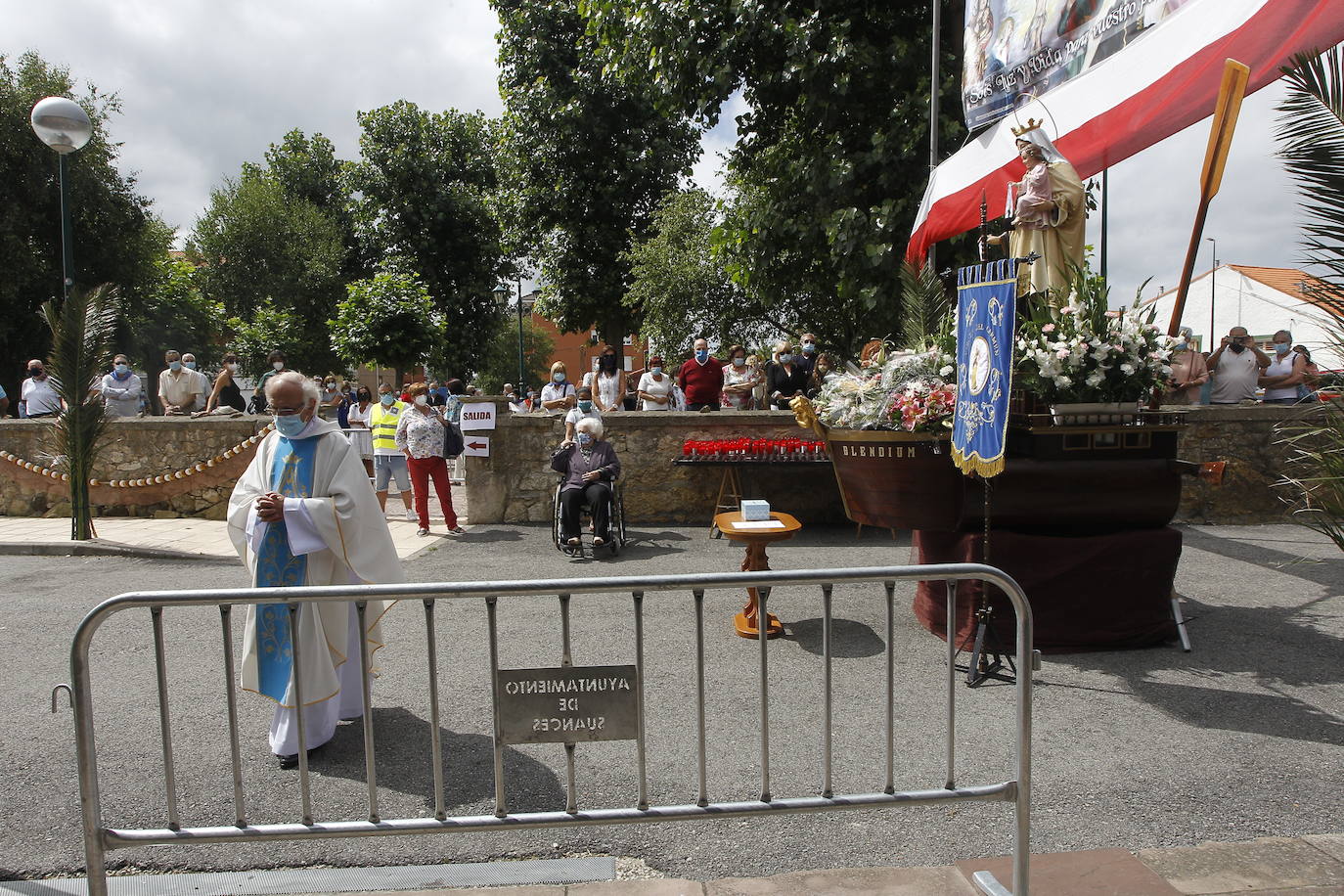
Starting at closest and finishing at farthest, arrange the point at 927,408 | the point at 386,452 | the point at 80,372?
the point at 927,408, the point at 80,372, the point at 386,452

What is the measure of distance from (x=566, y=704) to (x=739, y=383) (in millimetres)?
9985

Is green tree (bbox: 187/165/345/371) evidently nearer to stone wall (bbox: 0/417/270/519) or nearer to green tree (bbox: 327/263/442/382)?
green tree (bbox: 327/263/442/382)

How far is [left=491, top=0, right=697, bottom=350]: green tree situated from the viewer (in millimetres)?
22984

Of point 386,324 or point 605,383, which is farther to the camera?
point 386,324

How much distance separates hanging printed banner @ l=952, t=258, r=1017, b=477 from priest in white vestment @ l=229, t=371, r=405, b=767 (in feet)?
10.2

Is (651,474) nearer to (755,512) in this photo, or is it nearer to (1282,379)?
(755,512)

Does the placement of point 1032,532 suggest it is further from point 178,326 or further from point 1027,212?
point 178,326

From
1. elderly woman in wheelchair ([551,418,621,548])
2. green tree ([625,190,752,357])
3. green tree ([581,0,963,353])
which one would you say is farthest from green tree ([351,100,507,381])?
elderly woman in wheelchair ([551,418,621,548])

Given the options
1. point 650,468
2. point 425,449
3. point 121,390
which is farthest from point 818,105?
point 121,390

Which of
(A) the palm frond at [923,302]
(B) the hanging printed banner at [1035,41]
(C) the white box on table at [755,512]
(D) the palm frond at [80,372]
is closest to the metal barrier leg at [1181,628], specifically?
(C) the white box on table at [755,512]

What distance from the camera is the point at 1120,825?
3.35 meters

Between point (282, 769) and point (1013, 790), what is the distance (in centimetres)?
310

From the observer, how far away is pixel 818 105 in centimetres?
1189

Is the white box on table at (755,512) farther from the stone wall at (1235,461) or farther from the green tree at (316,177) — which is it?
the green tree at (316,177)
